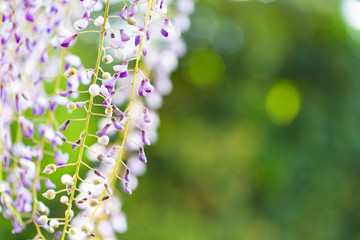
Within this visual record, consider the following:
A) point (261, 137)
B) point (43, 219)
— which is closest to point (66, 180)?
point (43, 219)

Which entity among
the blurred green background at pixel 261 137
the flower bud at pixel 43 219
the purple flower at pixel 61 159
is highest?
the purple flower at pixel 61 159

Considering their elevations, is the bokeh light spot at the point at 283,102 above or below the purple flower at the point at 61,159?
below

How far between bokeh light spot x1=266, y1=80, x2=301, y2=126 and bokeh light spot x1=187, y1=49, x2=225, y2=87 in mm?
258

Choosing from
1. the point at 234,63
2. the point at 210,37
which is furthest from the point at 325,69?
the point at 210,37

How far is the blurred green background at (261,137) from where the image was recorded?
6.38 ft

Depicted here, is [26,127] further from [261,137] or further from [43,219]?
[261,137]

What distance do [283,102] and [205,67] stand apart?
15.3 inches

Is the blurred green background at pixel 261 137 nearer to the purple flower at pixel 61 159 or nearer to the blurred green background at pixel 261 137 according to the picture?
the blurred green background at pixel 261 137

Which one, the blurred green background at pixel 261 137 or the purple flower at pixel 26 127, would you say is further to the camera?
the blurred green background at pixel 261 137

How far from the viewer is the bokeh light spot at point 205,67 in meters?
2.04

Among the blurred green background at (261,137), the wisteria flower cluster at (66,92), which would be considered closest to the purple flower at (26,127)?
the wisteria flower cluster at (66,92)

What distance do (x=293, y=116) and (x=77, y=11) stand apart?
A: 1.54 m

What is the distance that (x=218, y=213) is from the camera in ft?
6.38

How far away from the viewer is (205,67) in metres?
2.03
